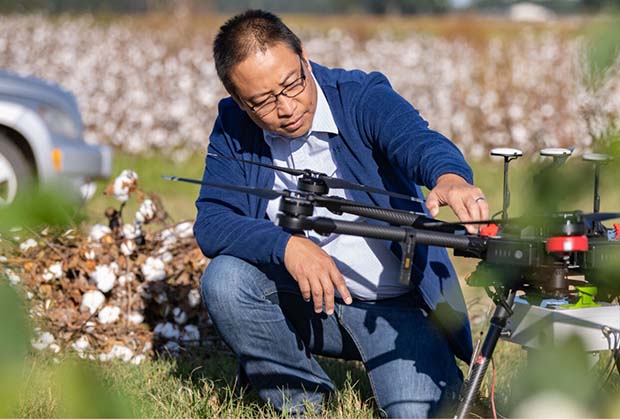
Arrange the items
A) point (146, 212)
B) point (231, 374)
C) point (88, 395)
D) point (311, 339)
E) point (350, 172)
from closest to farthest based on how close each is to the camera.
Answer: point (88, 395), point (350, 172), point (311, 339), point (231, 374), point (146, 212)

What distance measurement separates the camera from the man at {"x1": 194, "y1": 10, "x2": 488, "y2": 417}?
8.04 feet

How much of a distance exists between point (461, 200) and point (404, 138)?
0.56m

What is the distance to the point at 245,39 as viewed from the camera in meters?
2.31

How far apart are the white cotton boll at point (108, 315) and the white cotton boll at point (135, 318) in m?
0.07

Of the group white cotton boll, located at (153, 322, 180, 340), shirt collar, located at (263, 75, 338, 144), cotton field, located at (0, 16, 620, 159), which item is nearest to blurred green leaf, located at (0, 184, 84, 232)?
shirt collar, located at (263, 75, 338, 144)

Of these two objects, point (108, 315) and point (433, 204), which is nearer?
point (433, 204)

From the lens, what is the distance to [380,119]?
2471 mm

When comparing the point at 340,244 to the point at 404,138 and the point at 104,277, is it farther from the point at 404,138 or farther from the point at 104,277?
the point at 104,277

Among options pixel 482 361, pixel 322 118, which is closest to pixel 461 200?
pixel 482 361

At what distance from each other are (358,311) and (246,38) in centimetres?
Result: 80

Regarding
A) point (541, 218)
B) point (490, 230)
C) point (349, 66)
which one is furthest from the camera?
point (349, 66)

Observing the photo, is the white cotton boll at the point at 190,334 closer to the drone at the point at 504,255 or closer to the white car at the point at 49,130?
the white car at the point at 49,130

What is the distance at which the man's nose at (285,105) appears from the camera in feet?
7.59

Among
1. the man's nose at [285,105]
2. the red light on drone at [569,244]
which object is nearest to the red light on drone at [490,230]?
the red light on drone at [569,244]
